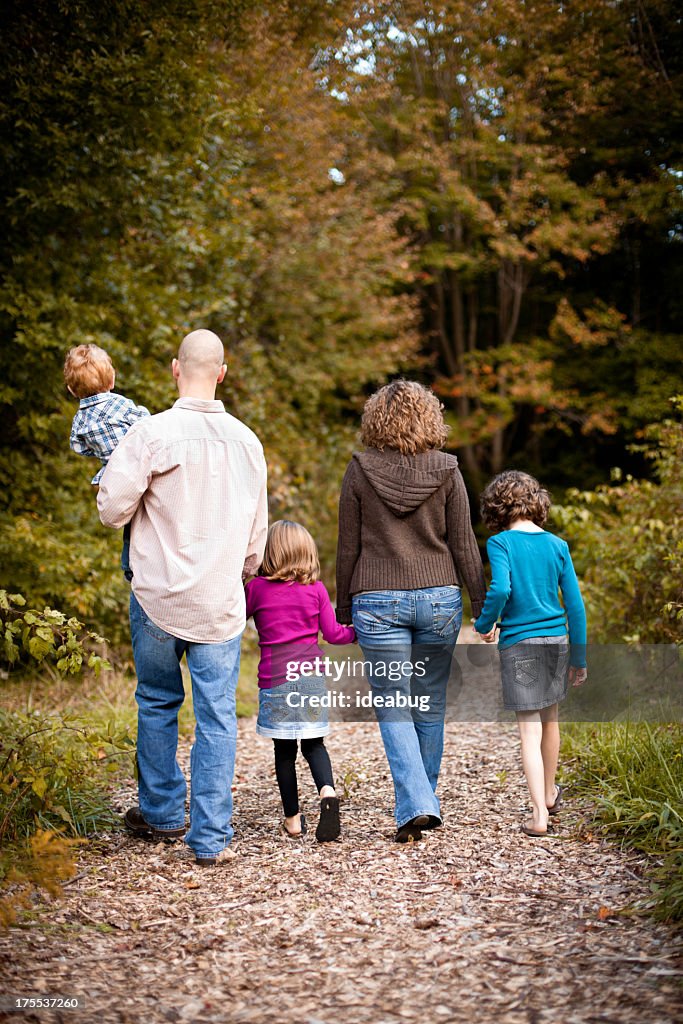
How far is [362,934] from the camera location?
9.67 feet

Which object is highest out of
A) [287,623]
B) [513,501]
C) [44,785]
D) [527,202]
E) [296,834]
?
[527,202]

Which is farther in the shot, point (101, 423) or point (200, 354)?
point (101, 423)

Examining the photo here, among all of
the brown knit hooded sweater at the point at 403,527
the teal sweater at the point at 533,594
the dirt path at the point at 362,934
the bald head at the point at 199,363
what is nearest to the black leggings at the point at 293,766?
the dirt path at the point at 362,934

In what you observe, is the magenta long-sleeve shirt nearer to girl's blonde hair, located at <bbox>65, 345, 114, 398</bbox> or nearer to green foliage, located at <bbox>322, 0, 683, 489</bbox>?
girl's blonde hair, located at <bbox>65, 345, 114, 398</bbox>

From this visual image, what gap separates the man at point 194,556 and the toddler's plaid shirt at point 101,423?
1.18 feet

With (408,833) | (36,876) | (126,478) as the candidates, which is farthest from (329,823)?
(126,478)

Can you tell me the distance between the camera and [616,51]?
966cm

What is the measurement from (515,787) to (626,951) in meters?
1.81

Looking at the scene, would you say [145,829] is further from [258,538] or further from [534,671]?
[534,671]

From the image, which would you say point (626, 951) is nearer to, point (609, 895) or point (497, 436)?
point (609, 895)

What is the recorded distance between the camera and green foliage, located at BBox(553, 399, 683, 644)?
5613 mm

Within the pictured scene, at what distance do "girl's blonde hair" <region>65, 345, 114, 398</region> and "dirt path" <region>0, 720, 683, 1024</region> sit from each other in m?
1.84

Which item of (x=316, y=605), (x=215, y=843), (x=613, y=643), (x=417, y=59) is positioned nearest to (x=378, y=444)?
(x=316, y=605)

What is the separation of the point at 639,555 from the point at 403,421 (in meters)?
2.59
